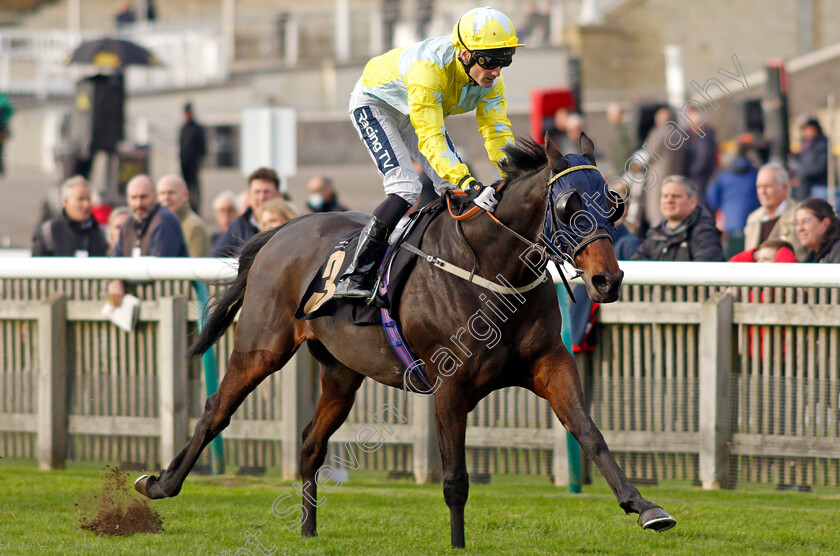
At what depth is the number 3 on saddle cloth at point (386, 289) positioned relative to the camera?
5.05 meters

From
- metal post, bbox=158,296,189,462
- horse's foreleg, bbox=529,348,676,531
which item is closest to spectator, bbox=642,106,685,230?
metal post, bbox=158,296,189,462

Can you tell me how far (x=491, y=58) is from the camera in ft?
15.8

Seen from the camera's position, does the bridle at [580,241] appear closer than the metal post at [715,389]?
Yes

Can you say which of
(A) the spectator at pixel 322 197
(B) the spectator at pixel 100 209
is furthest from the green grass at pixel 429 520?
(B) the spectator at pixel 100 209

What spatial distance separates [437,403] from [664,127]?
6.67 m

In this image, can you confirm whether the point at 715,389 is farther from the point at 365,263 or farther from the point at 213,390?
the point at 213,390

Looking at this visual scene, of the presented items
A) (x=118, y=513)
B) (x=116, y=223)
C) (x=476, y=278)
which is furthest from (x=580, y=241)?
(x=116, y=223)

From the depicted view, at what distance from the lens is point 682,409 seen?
6395 mm

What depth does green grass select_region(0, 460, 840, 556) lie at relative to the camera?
496cm

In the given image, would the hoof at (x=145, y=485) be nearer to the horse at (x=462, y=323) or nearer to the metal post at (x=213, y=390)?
the horse at (x=462, y=323)

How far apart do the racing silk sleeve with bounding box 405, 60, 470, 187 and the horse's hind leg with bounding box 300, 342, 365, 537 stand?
49.9 inches

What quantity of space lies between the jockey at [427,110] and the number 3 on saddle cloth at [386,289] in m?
0.07

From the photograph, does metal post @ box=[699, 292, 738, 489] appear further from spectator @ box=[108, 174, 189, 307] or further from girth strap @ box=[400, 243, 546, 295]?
spectator @ box=[108, 174, 189, 307]

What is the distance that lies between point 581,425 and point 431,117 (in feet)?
4.45
